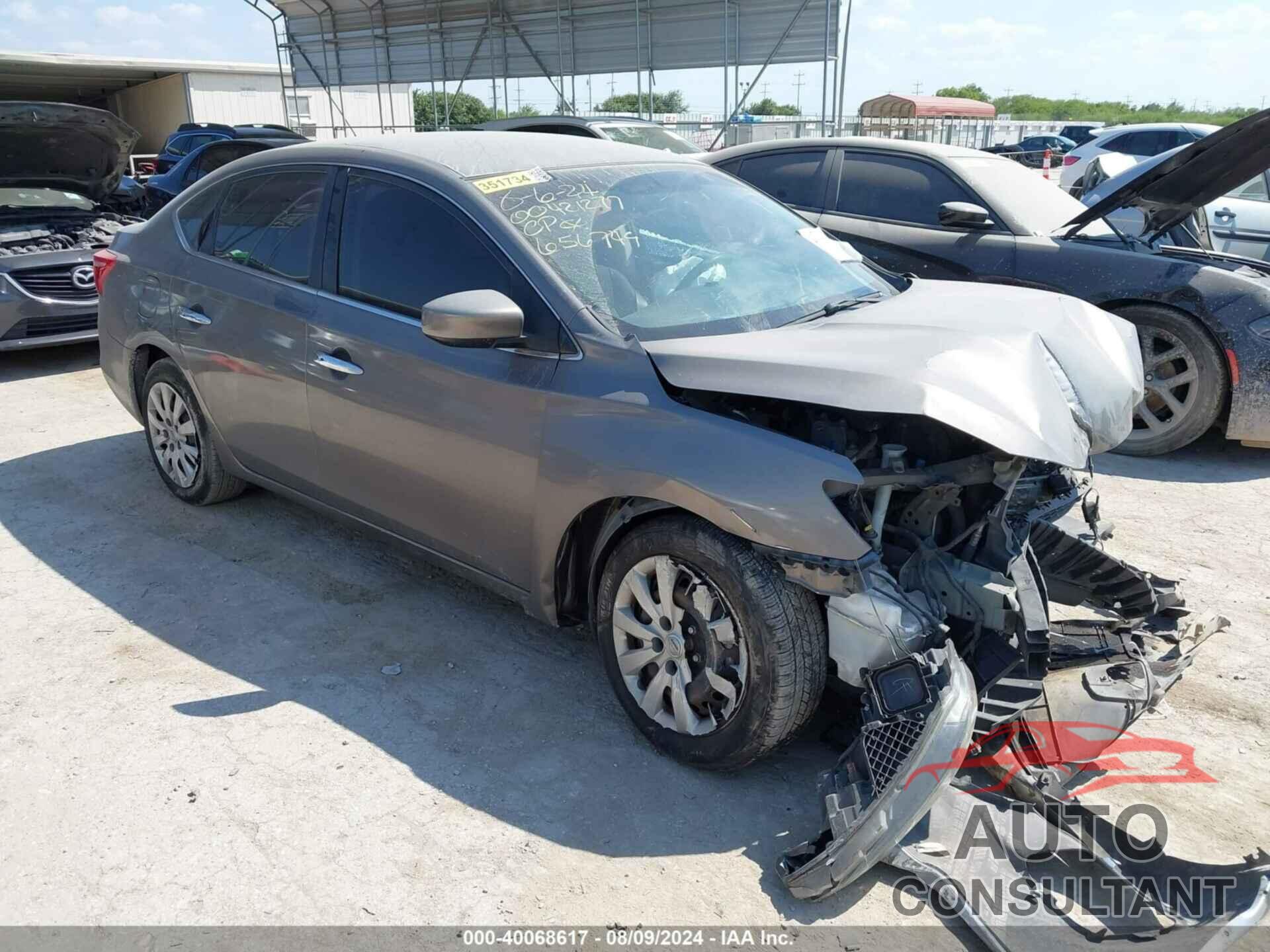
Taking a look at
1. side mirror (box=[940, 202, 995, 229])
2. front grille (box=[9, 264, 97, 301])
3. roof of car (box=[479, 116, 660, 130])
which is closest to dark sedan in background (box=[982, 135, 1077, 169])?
roof of car (box=[479, 116, 660, 130])

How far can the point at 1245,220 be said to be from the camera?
373 inches

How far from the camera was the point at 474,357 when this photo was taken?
3.24 metres

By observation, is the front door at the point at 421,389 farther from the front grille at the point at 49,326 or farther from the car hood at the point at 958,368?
the front grille at the point at 49,326

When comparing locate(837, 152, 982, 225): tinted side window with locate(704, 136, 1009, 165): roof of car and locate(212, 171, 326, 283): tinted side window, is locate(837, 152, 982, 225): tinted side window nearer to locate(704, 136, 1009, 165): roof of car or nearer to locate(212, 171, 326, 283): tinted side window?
locate(704, 136, 1009, 165): roof of car

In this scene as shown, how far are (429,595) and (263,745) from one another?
111cm

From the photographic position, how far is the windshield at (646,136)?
35.8ft

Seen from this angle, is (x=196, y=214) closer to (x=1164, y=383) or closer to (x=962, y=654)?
(x=962, y=654)

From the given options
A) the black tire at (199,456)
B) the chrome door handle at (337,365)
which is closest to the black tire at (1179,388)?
the chrome door handle at (337,365)

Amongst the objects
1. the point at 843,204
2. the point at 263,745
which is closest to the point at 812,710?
the point at 263,745

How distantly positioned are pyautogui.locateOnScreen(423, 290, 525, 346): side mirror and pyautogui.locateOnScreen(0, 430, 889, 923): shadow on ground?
1269 millimetres

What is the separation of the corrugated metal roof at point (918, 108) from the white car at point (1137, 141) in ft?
76.4

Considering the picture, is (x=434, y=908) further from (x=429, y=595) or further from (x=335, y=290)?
(x=335, y=290)

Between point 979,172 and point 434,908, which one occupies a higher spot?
point 979,172

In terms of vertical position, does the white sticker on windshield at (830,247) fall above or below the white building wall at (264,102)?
below
